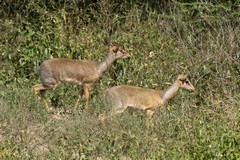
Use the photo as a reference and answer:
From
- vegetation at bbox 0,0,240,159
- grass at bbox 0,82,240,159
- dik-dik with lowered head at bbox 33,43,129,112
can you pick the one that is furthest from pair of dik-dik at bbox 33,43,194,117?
grass at bbox 0,82,240,159

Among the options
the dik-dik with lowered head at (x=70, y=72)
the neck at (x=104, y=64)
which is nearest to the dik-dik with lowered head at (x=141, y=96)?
the dik-dik with lowered head at (x=70, y=72)

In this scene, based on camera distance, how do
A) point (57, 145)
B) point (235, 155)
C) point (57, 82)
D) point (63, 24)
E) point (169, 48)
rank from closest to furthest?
point (235, 155)
point (57, 145)
point (57, 82)
point (169, 48)
point (63, 24)

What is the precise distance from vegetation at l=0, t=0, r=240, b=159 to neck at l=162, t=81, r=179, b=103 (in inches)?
5.6

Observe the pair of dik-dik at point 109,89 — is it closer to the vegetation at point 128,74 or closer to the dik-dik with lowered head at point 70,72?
the dik-dik with lowered head at point 70,72

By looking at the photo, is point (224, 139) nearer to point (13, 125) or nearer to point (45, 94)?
point (13, 125)

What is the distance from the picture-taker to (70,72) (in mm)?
11000

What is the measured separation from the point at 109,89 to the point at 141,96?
44 centimetres

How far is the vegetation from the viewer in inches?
328

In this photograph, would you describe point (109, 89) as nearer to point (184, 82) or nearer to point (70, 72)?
point (70, 72)

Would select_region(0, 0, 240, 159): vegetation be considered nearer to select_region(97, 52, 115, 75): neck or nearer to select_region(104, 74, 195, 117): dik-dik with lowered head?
select_region(104, 74, 195, 117): dik-dik with lowered head

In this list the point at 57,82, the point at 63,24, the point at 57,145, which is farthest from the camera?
the point at 63,24

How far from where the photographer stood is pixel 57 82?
36.1 feet

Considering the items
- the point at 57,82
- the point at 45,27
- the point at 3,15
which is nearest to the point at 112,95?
the point at 57,82

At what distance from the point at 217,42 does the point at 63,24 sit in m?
2.67
